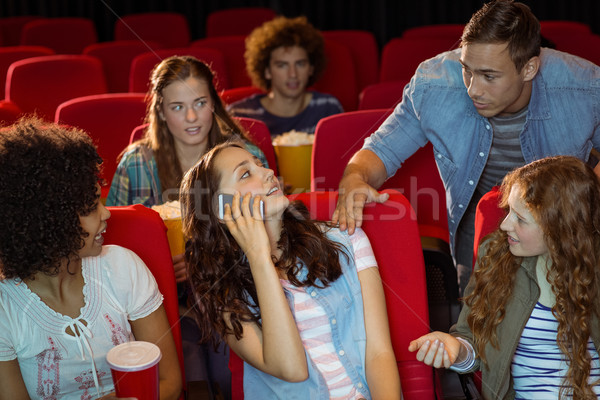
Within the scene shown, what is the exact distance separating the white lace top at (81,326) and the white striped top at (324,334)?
353 millimetres

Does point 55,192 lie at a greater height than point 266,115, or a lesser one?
greater

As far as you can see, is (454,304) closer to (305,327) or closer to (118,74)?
(305,327)

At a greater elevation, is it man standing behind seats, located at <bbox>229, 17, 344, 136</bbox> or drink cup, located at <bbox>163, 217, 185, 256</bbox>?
man standing behind seats, located at <bbox>229, 17, 344, 136</bbox>

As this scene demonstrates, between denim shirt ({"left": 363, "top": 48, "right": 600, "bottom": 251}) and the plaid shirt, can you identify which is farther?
the plaid shirt

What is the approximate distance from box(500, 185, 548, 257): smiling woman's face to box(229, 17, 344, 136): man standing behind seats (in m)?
1.85

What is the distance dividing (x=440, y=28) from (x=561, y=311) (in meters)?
3.26

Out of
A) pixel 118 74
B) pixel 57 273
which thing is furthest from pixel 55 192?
pixel 118 74

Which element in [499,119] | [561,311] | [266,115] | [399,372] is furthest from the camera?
[266,115]

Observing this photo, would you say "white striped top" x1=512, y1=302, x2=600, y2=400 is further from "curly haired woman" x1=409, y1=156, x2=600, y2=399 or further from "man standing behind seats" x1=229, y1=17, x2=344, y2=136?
"man standing behind seats" x1=229, y1=17, x2=344, y2=136

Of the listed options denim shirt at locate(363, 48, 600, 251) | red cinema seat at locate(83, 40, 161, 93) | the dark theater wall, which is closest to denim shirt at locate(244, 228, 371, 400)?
denim shirt at locate(363, 48, 600, 251)

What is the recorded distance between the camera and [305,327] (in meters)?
1.75

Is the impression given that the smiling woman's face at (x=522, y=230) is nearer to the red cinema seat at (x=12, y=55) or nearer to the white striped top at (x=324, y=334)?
the white striped top at (x=324, y=334)

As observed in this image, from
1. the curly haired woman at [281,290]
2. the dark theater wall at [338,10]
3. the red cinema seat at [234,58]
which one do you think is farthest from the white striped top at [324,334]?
the dark theater wall at [338,10]

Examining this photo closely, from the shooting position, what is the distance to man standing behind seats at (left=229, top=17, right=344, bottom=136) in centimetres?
350
